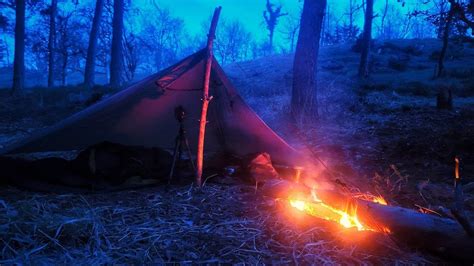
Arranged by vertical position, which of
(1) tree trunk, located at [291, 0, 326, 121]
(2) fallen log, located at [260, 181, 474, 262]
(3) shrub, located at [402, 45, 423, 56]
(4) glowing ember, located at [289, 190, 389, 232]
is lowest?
(4) glowing ember, located at [289, 190, 389, 232]

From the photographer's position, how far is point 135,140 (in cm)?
452

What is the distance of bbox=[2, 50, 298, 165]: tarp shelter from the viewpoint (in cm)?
394

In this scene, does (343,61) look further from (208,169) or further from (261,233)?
(261,233)

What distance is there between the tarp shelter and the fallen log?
1970mm

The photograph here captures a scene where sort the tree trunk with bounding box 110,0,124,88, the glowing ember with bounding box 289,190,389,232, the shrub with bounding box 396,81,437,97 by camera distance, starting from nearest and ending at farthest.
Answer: the glowing ember with bounding box 289,190,389,232
the shrub with bounding box 396,81,437,97
the tree trunk with bounding box 110,0,124,88

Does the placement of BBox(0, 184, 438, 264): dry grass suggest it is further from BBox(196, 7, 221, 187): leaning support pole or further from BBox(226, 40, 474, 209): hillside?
BBox(226, 40, 474, 209): hillside

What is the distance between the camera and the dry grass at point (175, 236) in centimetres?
205

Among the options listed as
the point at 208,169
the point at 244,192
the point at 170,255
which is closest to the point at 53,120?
the point at 208,169

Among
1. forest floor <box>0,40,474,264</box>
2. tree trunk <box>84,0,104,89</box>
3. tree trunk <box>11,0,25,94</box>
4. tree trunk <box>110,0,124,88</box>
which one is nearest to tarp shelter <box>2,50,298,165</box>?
forest floor <box>0,40,474,264</box>

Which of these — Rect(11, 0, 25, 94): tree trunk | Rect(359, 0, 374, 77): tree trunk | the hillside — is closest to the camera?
the hillside

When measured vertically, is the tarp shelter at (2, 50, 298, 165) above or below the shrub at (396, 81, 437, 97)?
below

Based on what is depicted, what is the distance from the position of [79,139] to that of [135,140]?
765 millimetres

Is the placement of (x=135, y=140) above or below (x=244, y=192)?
above

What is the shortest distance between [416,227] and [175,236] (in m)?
1.72
